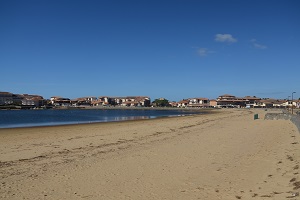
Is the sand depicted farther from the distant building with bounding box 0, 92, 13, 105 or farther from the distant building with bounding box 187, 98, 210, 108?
the distant building with bounding box 187, 98, 210, 108

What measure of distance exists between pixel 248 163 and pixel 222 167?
110 centimetres

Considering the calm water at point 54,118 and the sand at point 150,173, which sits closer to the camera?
the sand at point 150,173

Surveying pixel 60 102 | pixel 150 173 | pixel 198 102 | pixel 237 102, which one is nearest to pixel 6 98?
pixel 60 102

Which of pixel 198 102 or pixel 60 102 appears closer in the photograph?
pixel 198 102

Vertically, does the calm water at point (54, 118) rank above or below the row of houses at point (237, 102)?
below

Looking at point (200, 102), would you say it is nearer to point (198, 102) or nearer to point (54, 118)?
point (198, 102)

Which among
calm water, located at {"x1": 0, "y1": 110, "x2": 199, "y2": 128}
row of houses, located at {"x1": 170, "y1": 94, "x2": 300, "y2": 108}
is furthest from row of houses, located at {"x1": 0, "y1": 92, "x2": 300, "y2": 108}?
calm water, located at {"x1": 0, "y1": 110, "x2": 199, "y2": 128}

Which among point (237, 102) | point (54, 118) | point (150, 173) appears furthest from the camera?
point (237, 102)

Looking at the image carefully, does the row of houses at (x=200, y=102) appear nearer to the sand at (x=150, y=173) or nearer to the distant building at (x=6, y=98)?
the distant building at (x=6, y=98)

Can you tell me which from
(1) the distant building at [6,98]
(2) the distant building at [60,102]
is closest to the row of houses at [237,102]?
(2) the distant building at [60,102]

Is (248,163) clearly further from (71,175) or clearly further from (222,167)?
(71,175)

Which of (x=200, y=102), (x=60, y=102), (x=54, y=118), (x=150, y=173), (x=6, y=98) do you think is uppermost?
(x=6, y=98)

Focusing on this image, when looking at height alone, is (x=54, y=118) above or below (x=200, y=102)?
below

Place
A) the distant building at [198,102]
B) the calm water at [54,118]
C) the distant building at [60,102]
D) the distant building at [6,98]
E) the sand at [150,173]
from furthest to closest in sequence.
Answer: the distant building at [60,102] → the distant building at [198,102] → the distant building at [6,98] → the calm water at [54,118] → the sand at [150,173]
